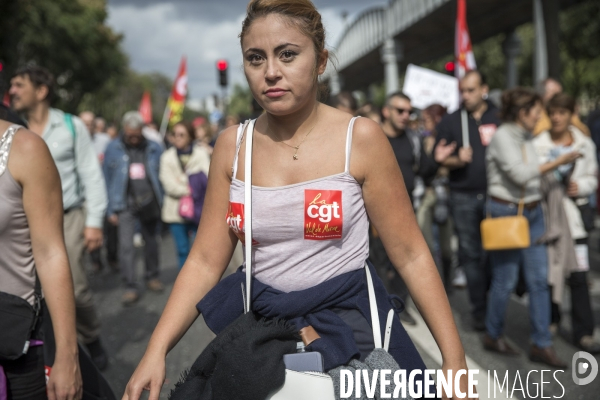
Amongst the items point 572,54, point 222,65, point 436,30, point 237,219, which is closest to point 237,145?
point 237,219

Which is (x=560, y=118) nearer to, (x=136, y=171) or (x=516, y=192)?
(x=516, y=192)

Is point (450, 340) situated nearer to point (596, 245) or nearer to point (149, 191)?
point (149, 191)

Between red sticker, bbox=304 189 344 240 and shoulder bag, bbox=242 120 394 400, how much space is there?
0.58 feet

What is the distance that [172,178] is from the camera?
307 inches

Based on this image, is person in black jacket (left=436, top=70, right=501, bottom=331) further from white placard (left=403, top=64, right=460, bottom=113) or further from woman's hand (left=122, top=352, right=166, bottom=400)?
white placard (left=403, top=64, right=460, bottom=113)

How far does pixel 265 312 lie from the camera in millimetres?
1947

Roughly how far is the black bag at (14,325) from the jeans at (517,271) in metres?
3.57

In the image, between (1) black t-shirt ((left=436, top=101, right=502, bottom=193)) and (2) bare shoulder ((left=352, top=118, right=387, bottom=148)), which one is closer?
(2) bare shoulder ((left=352, top=118, right=387, bottom=148))

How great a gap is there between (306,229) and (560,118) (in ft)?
13.2

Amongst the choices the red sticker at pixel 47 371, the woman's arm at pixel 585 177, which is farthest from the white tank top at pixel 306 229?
the woman's arm at pixel 585 177

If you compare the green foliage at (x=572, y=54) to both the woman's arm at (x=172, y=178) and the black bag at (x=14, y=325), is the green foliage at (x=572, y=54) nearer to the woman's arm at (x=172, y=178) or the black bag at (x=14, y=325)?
the woman's arm at (x=172, y=178)

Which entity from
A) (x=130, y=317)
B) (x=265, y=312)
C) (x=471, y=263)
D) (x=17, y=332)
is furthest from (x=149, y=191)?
(x=265, y=312)

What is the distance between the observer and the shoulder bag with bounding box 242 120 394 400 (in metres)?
1.75

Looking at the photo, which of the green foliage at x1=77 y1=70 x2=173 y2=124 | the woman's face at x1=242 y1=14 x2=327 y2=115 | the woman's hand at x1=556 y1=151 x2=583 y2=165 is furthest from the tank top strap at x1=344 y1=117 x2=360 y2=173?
the green foliage at x1=77 y1=70 x2=173 y2=124
